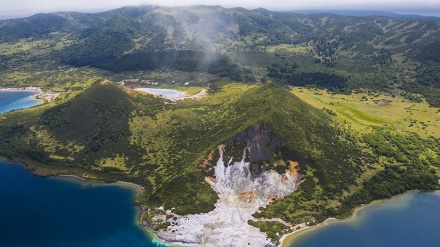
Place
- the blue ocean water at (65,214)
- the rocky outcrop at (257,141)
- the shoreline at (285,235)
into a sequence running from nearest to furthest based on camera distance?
the shoreline at (285,235) → the blue ocean water at (65,214) → the rocky outcrop at (257,141)

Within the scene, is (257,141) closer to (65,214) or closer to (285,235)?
(285,235)

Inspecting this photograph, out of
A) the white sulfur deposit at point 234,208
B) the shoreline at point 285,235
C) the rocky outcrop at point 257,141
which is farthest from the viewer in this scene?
the rocky outcrop at point 257,141

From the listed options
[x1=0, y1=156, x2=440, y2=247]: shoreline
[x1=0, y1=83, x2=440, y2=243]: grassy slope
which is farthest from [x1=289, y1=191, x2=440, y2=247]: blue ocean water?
[x1=0, y1=83, x2=440, y2=243]: grassy slope

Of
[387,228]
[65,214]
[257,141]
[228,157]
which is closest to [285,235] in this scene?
[387,228]

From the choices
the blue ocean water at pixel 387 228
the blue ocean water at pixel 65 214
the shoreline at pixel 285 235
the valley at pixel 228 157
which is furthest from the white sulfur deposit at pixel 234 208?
the blue ocean water at pixel 387 228

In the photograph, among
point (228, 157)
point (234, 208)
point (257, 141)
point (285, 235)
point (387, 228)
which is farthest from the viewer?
point (257, 141)

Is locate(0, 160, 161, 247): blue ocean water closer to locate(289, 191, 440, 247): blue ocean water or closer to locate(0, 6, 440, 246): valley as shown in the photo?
locate(0, 6, 440, 246): valley

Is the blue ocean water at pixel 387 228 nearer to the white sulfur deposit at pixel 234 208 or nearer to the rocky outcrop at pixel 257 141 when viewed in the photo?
the white sulfur deposit at pixel 234 208
